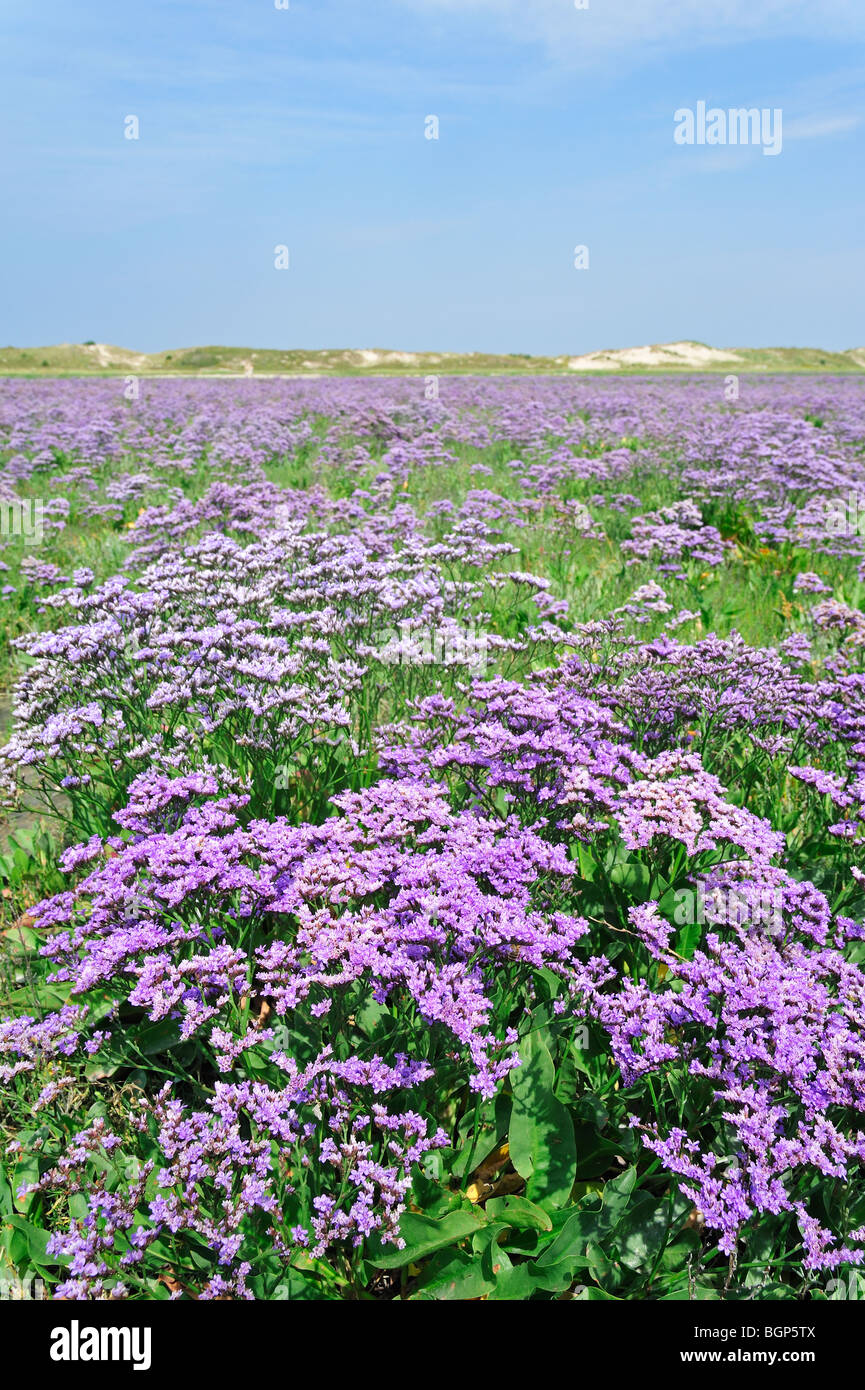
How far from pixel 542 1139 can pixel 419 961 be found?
2.79 feet

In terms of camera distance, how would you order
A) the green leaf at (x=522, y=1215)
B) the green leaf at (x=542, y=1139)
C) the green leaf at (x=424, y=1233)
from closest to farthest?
the green leaf at (x=424, y=1233)
the green leaf at (x=522, y=1215)
the green leaf at (x=542, y=1139)

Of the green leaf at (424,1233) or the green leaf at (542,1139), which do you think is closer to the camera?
the green leaf at (424,1233)

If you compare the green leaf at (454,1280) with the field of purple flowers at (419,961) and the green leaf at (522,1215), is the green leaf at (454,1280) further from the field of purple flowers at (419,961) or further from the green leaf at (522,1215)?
the green leaf at (522,1215)

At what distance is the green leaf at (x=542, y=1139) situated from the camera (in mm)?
2826

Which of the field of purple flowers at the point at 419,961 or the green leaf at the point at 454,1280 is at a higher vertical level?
the field of purple flowers at the point at 419,961

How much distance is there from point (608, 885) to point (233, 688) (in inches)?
89.1

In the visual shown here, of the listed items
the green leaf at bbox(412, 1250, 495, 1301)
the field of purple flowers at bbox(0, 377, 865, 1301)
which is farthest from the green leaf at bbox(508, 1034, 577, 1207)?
the green leaf at bbox(412, 1250, 495, 1301)

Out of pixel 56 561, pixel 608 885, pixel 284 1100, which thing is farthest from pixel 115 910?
pixel 56 561

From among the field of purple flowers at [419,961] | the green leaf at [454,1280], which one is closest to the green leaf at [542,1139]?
the field of purple flowers at [419,961]

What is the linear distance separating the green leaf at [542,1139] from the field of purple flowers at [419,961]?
11mm

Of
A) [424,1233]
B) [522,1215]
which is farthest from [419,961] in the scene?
[522,1215]

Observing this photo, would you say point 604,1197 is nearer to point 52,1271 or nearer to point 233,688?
point 52,1271

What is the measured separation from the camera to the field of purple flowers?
2473 millimetres

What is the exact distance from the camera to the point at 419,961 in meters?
2.71
